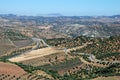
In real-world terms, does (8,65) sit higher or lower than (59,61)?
higher

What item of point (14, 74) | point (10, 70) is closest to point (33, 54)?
point (10, 70)

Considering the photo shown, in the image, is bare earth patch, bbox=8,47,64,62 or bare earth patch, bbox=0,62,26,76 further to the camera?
bare earth patch, bbox=8,47,64,62

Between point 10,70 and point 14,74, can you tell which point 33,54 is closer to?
point 10,70

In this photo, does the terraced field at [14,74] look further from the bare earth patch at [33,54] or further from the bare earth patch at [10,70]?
the bare earth patch at [33,54]

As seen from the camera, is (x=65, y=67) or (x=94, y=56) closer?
(x=65, y=67)

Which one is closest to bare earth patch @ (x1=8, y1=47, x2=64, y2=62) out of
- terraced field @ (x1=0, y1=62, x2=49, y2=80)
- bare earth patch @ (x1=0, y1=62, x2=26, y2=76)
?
bare earth patch @ (x1=0, y1=62, x2=26, y2=76)

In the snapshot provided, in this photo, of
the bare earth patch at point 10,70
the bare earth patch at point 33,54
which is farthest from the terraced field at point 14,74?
the bare earth patch at point 33,54

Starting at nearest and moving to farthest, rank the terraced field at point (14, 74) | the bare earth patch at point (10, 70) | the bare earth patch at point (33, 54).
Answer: the terraced field at point (14, 74) < the bare earth patch at point (10, 70) < the bare earth patch at point (33, 54)

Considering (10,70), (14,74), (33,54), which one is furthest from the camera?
(33,54)

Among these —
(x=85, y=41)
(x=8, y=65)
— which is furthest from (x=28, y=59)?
(x=8, y=65)

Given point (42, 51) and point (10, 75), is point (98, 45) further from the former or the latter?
point (10, 75)

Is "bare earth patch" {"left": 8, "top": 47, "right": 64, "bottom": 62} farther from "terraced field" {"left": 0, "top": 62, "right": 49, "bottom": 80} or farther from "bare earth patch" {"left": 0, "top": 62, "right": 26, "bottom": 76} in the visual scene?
"terraced field" {"left": 0, "top": 62, "right": 49, "bottom": 80}
